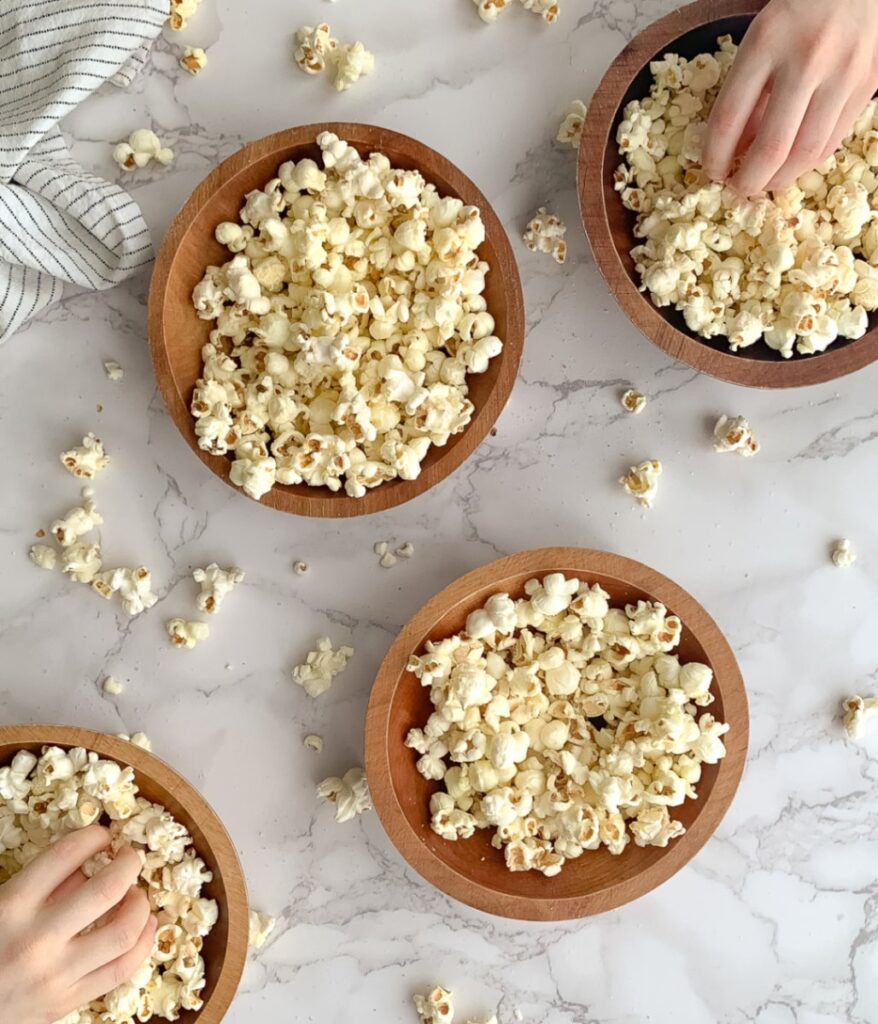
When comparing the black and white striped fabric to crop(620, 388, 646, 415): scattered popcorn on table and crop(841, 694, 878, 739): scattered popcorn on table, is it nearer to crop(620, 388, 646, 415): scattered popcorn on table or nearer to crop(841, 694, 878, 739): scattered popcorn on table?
crop(620, 388, 646, 415): scattered popcorn on table

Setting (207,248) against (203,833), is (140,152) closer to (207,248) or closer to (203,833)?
(207,248)

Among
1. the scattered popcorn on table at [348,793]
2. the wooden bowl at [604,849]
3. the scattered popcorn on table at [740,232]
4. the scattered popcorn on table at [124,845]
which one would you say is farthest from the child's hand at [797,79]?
the scattered popcorn on table at [124,845]

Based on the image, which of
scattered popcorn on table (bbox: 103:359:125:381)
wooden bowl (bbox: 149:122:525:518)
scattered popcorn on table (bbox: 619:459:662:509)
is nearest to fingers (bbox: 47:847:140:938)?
wooden bowl (bbox: 149:122:525:518)

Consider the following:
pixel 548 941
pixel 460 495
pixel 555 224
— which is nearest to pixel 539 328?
pixel 555 224

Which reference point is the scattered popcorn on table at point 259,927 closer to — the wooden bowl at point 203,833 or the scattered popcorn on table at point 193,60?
the wooden bowl at point 203,833

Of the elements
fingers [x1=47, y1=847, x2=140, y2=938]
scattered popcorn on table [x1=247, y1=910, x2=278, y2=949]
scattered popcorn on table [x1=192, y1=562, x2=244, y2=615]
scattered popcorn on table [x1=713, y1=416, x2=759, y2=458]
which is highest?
scattered popcorn on table [x1=713, y1=416, x2=759, y2=458]

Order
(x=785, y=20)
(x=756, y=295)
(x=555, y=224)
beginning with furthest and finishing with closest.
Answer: (x=555, y=224)
(x=756, y=295)
(x=785, y=20)

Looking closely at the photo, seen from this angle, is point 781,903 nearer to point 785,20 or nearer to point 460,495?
point 460,495
